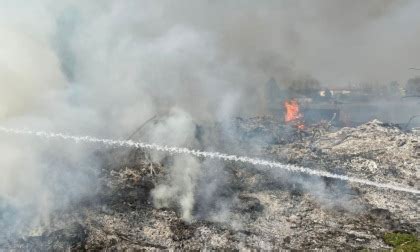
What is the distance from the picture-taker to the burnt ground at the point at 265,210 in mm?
22531

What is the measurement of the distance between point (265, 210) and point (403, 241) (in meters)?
7.81

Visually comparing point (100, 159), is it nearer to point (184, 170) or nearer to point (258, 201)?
point (184, 170)

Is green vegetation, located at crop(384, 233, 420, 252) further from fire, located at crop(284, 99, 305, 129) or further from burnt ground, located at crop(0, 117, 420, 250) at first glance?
fire, located at crop(284, 99, 305, 129)

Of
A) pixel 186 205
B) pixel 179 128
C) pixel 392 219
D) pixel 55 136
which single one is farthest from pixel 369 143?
pixel 55 136

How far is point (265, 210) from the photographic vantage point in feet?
86.3

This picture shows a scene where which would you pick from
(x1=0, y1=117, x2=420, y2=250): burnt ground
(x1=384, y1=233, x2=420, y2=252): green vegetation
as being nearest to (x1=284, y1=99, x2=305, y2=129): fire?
Result: (x1=0, y1=117, x2=420, y2=250): burnt ground

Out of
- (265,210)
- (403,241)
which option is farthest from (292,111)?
(403,241)

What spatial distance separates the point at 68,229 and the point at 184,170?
9.11m

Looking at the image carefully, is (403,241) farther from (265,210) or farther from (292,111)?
(292,111)

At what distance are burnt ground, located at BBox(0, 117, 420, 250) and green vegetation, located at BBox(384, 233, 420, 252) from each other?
1.44 ft

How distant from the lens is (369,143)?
121 feet

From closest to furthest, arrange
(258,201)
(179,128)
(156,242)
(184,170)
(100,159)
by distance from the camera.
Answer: (156,242), (258,201), (184,170), (100,159), (179,128)

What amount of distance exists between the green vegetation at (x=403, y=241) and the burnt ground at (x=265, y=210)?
439 mm

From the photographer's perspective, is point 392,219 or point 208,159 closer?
point 392,219
